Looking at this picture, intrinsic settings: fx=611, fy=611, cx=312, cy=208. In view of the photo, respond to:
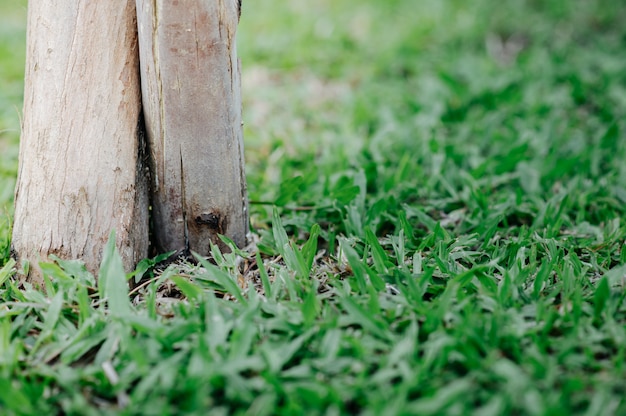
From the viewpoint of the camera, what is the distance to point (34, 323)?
171cm

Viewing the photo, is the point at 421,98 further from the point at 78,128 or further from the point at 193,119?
the point at 78,128

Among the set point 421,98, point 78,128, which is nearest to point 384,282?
point 78,128

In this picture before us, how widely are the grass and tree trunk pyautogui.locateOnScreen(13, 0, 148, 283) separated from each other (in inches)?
4.6

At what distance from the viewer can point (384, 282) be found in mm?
1805

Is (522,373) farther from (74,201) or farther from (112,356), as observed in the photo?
A: (74,201)

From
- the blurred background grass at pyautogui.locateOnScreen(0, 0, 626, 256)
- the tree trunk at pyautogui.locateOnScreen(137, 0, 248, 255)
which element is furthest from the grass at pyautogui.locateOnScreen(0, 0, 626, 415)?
the tree trunk at pyautogui.locateOnScreen(137, 0, 248, 255)

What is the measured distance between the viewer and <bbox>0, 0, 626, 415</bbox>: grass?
56.5 inches

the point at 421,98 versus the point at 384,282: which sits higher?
the point at 421,98

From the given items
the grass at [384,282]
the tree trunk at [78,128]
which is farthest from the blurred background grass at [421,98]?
the tree trunk at [78,128]

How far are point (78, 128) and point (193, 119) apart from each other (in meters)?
0.34

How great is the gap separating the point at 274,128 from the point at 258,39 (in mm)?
1279

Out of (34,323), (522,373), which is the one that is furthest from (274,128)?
(522,373)

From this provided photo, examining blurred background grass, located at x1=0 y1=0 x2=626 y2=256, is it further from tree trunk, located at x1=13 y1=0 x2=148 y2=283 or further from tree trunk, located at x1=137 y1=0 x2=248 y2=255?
tree trunk, located at x1=137 y1=0 x2=248 y2=255

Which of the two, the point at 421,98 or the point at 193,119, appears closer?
the point at 193,119
